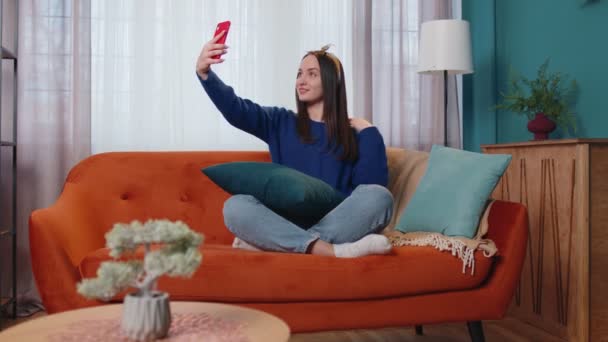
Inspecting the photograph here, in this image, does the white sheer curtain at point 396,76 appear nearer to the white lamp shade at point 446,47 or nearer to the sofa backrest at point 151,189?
the white lamp shade at point 446,47

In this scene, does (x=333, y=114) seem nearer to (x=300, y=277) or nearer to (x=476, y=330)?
(x=300, y=277)

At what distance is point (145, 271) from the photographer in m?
1.10

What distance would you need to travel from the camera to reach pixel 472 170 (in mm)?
2203

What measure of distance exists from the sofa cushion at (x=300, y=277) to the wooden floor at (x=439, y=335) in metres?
0.63

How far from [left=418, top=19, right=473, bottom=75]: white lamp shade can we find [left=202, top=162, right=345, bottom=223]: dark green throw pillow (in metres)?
1.32

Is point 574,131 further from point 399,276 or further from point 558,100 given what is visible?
point 399,276

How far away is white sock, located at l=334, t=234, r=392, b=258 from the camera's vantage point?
6.32 feet

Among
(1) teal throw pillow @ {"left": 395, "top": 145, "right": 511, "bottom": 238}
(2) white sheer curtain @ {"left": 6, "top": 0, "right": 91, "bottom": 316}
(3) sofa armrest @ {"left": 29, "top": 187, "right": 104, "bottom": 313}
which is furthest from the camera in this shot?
(2) white sheer curtain @ {"left": 6, "top": 0, "right": 91, "bottom": 316}

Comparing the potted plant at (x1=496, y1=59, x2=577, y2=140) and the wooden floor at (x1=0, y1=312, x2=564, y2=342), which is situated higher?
the potted plant at (x1=496, y1=59, x2=577, y2=140)

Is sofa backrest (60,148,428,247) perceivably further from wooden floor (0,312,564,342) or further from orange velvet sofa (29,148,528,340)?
wooden floor (0,312,564,342)

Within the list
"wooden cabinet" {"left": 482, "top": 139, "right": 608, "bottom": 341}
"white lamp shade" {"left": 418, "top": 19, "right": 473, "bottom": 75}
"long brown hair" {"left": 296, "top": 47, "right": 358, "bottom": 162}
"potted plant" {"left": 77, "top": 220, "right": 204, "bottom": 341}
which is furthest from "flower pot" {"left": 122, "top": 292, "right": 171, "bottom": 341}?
"white lamp shade" {"left": 418, "top": 19, "right": 473, "bottom": 75}

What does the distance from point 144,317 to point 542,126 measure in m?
2.22

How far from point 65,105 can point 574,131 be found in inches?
96.8

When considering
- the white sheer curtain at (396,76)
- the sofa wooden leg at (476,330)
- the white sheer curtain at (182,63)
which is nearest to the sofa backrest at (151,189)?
the white sheer curtain at (182,63)
